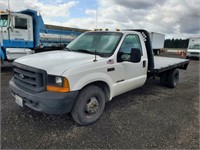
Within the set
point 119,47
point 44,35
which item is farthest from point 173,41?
point 119,47

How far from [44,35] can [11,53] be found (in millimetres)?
2149

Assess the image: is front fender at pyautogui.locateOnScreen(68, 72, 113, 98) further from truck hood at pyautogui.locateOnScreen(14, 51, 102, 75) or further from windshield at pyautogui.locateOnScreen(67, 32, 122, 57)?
windshield at pyautogui.locateOnScreen(67, 32, 122, 57)

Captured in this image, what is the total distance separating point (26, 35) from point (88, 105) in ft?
24.2

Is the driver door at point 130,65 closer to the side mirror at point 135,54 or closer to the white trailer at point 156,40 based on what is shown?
the side mirror at point 135,54

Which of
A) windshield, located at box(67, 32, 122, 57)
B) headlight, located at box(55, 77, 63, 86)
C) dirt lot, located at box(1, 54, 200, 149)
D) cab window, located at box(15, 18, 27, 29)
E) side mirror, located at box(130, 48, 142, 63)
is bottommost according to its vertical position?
dirt lot, located at box(1, 54, 200, 149)

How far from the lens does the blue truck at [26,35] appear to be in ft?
26.7

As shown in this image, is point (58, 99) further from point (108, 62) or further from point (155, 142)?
point (155, 142)

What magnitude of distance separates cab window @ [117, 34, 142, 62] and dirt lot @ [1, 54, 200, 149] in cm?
127

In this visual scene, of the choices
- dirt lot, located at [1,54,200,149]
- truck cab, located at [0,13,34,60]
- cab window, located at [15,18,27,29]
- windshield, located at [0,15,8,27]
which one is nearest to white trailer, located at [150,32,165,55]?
truck cab, located at [0,13,34,60]

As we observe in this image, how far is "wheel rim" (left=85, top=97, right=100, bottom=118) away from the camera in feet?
10.6

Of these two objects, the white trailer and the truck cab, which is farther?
the white trailer

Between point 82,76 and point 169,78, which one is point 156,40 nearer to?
point 169,78

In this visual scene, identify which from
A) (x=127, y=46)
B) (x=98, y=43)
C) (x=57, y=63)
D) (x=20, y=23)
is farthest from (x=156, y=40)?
(x=57, y=63)

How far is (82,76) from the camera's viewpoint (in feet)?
9.46
